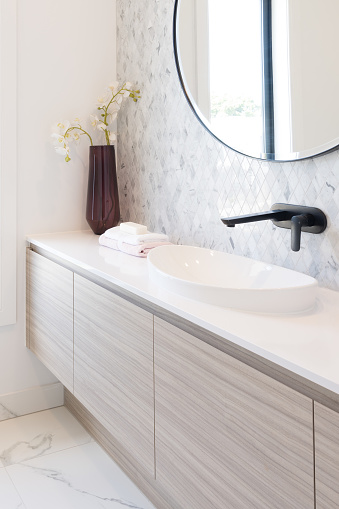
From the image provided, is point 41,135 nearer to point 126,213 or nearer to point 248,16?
point 126,213

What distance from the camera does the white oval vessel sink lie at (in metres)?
1.11

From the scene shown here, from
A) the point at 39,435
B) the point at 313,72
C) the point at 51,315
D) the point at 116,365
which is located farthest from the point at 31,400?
the point at 313,72

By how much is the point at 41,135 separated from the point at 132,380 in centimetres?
130

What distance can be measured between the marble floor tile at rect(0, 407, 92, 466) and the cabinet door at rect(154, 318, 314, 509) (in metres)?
0.89

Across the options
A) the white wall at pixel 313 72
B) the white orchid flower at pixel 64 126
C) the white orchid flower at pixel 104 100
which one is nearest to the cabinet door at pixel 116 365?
the white wall at pixel 313 72

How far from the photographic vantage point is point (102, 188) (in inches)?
88.3

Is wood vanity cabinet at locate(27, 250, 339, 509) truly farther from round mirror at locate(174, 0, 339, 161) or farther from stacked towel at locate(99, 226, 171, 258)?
round mirror at locate(174, 0, 339, 161)

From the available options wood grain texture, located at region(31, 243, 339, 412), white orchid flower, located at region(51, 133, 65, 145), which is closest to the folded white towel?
wood grain texture, located at region(31, 243, 339, 412)

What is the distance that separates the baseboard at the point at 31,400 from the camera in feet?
7.55

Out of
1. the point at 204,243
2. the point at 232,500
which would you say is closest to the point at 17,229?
the point at 204,243

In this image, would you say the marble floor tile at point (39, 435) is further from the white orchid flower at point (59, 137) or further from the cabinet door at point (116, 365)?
the white orchid flower at point (59, 137)

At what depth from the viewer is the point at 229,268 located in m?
1.54

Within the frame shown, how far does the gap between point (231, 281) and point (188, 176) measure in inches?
21.9

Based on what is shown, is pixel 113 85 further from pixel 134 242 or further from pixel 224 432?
pixel 224 432
